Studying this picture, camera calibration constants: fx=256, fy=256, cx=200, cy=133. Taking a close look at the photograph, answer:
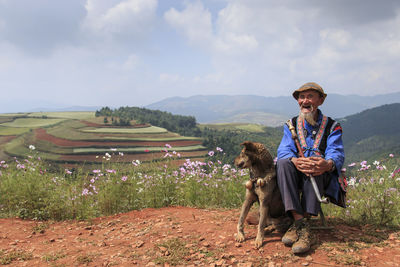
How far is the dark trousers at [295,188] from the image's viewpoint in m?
3.28

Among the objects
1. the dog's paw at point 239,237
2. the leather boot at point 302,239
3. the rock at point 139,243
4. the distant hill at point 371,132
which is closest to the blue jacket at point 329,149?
the leather boot at point 302,239

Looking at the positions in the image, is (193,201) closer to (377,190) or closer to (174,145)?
(377,190)

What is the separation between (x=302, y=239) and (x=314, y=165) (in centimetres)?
93

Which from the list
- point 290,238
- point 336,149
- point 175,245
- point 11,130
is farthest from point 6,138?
point 336,149

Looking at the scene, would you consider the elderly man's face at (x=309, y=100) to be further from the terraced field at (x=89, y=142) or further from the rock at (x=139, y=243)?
the terraced field at (x=89, y=142)

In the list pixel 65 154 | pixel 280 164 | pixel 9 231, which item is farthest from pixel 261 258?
pixel 65 154

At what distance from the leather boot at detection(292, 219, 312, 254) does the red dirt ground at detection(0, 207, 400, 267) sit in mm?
91

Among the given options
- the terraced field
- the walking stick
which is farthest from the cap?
the terraced field

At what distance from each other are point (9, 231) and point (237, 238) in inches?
156

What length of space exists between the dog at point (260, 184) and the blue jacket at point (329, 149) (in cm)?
41

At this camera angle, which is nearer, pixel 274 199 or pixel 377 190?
pixel 274 199

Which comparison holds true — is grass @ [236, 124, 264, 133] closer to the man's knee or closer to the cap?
the cap

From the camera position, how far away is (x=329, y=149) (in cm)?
350

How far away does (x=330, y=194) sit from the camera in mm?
3400
